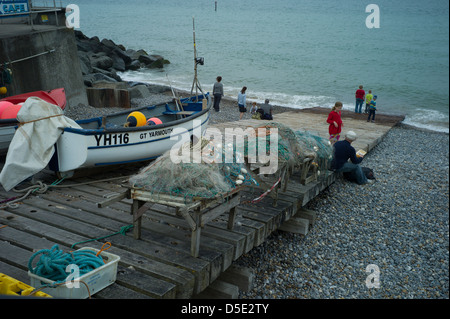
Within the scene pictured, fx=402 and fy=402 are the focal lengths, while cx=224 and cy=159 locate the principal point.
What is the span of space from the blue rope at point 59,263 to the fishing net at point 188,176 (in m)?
1.09

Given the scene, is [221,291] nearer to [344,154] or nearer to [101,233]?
[101,233]

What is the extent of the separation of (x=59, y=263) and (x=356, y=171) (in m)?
8.18

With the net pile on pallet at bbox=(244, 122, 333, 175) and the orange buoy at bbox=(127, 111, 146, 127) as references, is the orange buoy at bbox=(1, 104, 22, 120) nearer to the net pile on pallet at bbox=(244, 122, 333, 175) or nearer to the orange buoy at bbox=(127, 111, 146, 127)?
the orange buoy at bbox=(127, 111, 146, 127)

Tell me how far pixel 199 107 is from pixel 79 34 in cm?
2841

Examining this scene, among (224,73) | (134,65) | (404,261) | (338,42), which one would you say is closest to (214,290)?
(404,261)

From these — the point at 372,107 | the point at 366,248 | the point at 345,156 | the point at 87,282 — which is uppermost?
the point at 87,282

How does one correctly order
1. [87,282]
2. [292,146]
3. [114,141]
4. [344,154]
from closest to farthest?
[87,282]
[292,146]
[114,141]
[344,154]

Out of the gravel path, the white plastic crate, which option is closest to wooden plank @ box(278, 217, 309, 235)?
the gravel path

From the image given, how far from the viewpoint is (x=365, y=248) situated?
759 centimetres

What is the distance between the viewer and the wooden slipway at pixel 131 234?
4.54m

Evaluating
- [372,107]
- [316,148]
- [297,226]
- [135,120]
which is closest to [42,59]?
[135,120]

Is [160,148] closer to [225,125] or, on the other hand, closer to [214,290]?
[214,290]
